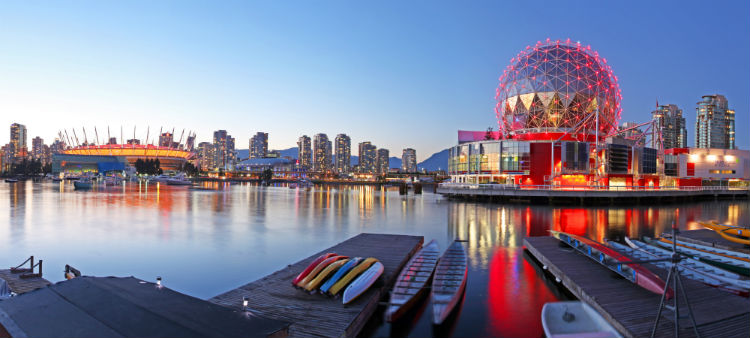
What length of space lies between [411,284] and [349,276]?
75.6 inches

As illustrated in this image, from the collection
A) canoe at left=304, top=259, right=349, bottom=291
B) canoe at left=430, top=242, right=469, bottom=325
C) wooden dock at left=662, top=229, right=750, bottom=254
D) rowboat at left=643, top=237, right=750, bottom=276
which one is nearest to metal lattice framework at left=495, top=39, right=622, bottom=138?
wooden dock at left=662, top=229, right=750, bottom=254

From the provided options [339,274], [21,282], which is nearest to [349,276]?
[339,274]

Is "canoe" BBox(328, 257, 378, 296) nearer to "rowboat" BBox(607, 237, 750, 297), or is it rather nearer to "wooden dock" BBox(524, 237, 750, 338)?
"wooden dock" BBox(524, 237, 750, 338)

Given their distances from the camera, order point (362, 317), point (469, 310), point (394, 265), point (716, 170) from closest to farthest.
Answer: point (362, 317), point (469, 310), point (394, 265), point (716, 170)

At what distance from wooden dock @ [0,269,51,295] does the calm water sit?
3.62 m

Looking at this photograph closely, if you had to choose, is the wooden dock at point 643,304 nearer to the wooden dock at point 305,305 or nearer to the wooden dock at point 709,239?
the wooden dock at point 305,305

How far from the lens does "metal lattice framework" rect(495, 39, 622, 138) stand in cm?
6366

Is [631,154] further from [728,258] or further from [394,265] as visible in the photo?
[394,265]

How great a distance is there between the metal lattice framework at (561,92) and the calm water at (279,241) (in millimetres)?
24444

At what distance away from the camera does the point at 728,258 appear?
592 inches

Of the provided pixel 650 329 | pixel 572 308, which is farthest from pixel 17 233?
pixel 650 329

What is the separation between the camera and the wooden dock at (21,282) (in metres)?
11.5

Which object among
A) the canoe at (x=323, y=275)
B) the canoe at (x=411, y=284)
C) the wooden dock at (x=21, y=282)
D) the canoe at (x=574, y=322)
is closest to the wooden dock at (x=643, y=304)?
the canoe at (x=574, y=322)

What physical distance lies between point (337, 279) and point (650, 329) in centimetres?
733
